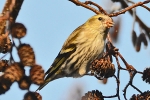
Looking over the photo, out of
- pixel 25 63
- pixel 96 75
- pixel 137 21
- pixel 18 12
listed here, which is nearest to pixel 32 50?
pixel 25 63

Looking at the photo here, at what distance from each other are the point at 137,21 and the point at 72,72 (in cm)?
62

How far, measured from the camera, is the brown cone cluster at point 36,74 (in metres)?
1.08

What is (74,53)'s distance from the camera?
2.75m

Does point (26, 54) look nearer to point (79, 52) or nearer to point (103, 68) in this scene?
point (103, 68)

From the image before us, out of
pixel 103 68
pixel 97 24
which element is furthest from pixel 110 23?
pixel 103 68

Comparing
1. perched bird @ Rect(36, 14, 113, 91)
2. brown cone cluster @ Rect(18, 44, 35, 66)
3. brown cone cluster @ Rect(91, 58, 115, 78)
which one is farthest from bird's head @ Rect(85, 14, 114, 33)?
brown cone cluster @ Rect(18, 44, 35, 66)

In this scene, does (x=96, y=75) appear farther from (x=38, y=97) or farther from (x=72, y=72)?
(x=72, y=72)

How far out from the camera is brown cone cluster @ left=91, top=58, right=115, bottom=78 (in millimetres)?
1701

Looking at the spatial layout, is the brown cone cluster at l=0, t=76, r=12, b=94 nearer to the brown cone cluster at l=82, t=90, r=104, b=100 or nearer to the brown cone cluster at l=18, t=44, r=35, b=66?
the brown cone cluster at l=18, t=44, r=35, b=66

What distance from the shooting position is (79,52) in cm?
272

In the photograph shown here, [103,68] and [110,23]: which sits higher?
[110,23]

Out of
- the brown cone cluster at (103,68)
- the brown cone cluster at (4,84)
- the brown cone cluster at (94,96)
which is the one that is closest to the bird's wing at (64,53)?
the brown cone cluster at (103,68)

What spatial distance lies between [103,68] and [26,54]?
69 centimetres

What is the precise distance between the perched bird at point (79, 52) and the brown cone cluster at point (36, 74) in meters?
1.46
